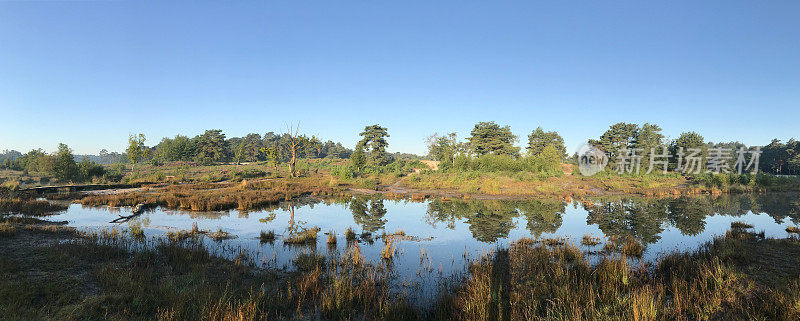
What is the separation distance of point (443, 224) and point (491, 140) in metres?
53.8

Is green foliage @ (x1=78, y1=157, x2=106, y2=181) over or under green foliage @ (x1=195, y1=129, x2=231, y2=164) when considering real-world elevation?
under

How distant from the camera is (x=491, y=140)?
67688 millimetres

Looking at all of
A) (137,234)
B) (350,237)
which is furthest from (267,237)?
(137,234)

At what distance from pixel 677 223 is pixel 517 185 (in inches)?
716

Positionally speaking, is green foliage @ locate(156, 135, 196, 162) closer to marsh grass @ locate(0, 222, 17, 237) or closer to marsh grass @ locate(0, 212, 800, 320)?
marsh grass @ locate(0, 222, 17, 237)

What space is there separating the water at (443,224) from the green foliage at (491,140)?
41136mm

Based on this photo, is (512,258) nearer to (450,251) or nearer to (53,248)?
(450,251)

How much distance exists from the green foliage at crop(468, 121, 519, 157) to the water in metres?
41.1

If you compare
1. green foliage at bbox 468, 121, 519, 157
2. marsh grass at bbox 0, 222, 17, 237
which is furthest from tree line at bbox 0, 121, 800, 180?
marsh grass at bbox 0, 222, 17, 237

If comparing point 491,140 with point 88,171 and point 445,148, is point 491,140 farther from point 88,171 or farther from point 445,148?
point 88,171

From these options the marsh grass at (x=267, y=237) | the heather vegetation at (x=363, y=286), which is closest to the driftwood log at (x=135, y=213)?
the heather vegetation at (x=363, y=286)

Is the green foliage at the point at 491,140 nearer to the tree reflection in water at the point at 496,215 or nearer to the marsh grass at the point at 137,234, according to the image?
the tree reflection in water at the point at 496,215

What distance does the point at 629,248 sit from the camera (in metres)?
11.1

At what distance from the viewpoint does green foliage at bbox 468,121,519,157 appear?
2630 inches
